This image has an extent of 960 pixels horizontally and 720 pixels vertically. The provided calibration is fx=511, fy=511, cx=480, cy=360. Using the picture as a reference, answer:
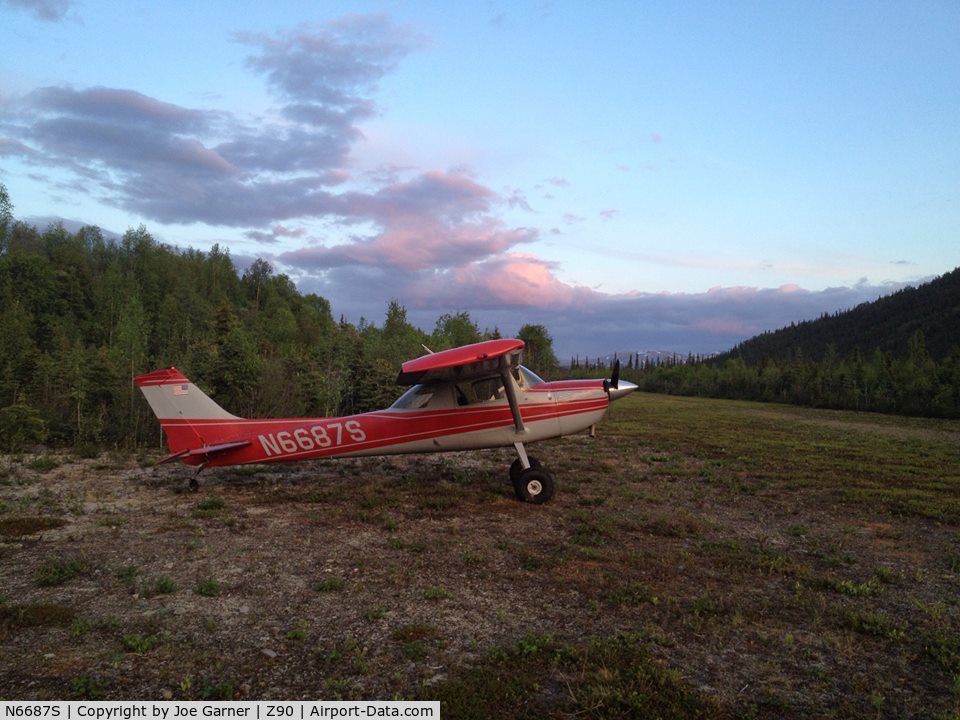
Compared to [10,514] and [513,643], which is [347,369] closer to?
[10,514]

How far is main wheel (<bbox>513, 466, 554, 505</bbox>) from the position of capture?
9.77 meters

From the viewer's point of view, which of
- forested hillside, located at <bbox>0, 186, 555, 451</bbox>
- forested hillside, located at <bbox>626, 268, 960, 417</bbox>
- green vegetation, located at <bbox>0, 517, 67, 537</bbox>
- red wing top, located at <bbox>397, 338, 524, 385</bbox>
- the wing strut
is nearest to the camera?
green vegetation, located at <bbox>0, 517, 67, 537</bbox>

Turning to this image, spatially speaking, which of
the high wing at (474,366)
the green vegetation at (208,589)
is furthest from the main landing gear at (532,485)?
the green vegetation at (208,589)

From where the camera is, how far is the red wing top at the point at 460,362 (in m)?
8.70

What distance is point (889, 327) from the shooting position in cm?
11031

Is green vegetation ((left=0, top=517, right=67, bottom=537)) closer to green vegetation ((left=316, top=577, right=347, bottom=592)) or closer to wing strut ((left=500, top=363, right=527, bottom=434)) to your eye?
green vegetation ((left=316, top=577, right=347, bottom=592))

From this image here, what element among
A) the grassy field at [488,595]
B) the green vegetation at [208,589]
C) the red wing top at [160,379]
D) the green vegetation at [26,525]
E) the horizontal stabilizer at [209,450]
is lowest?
the grassy field at [488,595]

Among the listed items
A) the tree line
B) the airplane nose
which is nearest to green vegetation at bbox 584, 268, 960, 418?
the tree line

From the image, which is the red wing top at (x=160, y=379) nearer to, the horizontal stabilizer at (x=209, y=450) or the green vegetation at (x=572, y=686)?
the horizontal stabilizer at (x=209, y=450)

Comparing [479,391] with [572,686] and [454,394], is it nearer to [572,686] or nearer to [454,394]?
[454,394]

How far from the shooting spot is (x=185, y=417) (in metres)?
10.2

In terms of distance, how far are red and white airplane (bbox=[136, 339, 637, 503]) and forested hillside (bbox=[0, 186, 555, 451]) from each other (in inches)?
314

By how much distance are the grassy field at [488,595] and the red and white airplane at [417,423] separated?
0.86 m

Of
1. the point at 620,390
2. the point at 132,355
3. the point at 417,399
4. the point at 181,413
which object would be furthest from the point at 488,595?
the point at 132,355
